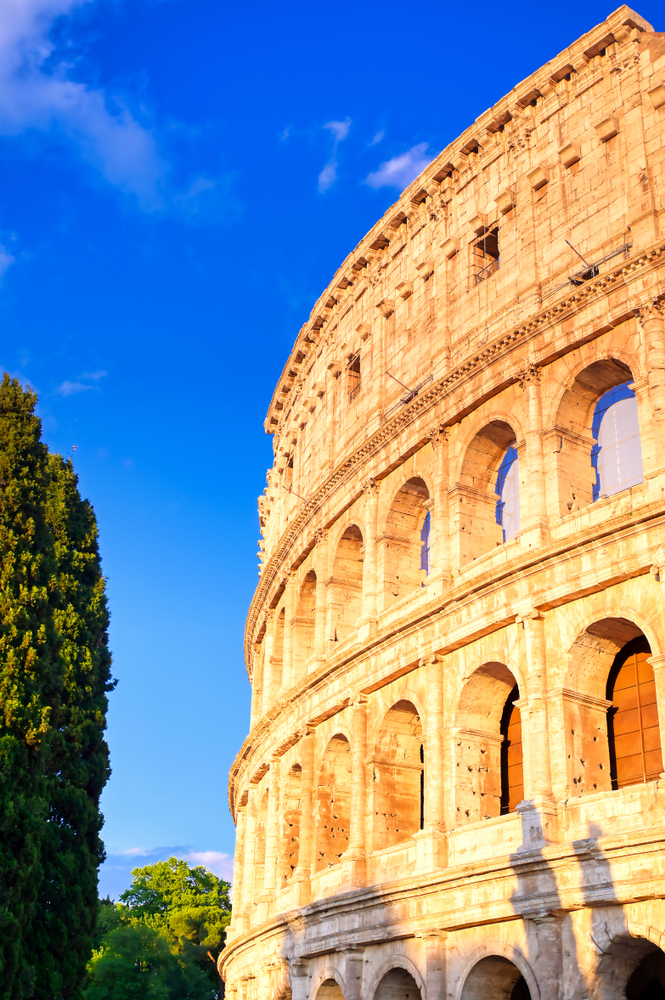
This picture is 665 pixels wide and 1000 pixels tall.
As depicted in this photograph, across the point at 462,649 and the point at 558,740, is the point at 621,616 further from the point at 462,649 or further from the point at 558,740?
the point at 462,649

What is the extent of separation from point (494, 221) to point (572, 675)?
414 inches

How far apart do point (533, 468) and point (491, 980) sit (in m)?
8.38

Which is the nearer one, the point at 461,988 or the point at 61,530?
the point at 461,988

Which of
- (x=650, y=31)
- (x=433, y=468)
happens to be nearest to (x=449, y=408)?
(x=433, y=468)

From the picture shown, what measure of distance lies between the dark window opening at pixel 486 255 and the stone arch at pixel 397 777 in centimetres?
919

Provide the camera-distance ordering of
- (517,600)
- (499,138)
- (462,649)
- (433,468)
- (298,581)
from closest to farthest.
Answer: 1. (517,600)
2. (462,649)
3. (433,468)
4. (499,138)
5. (298,581)

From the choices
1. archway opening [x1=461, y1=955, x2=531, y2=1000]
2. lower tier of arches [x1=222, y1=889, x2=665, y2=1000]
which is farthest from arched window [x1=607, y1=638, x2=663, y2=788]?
archway opening [x1=461, y1=955, x2=531, y2=1000]

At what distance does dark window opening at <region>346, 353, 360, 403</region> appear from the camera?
27.1m

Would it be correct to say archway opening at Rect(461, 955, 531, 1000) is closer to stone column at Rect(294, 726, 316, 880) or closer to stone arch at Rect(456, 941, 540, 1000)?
stone arch at Rect(456, 941, 540, 1000)

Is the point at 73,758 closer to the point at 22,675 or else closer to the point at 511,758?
the point at 22,675

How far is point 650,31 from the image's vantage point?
1998 centimetres

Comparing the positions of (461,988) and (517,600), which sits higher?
(517,600)

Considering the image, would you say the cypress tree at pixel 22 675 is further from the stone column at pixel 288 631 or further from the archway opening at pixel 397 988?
the stone column at pixel 288 631

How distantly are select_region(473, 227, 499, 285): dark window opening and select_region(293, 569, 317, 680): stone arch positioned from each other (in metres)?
8.54
